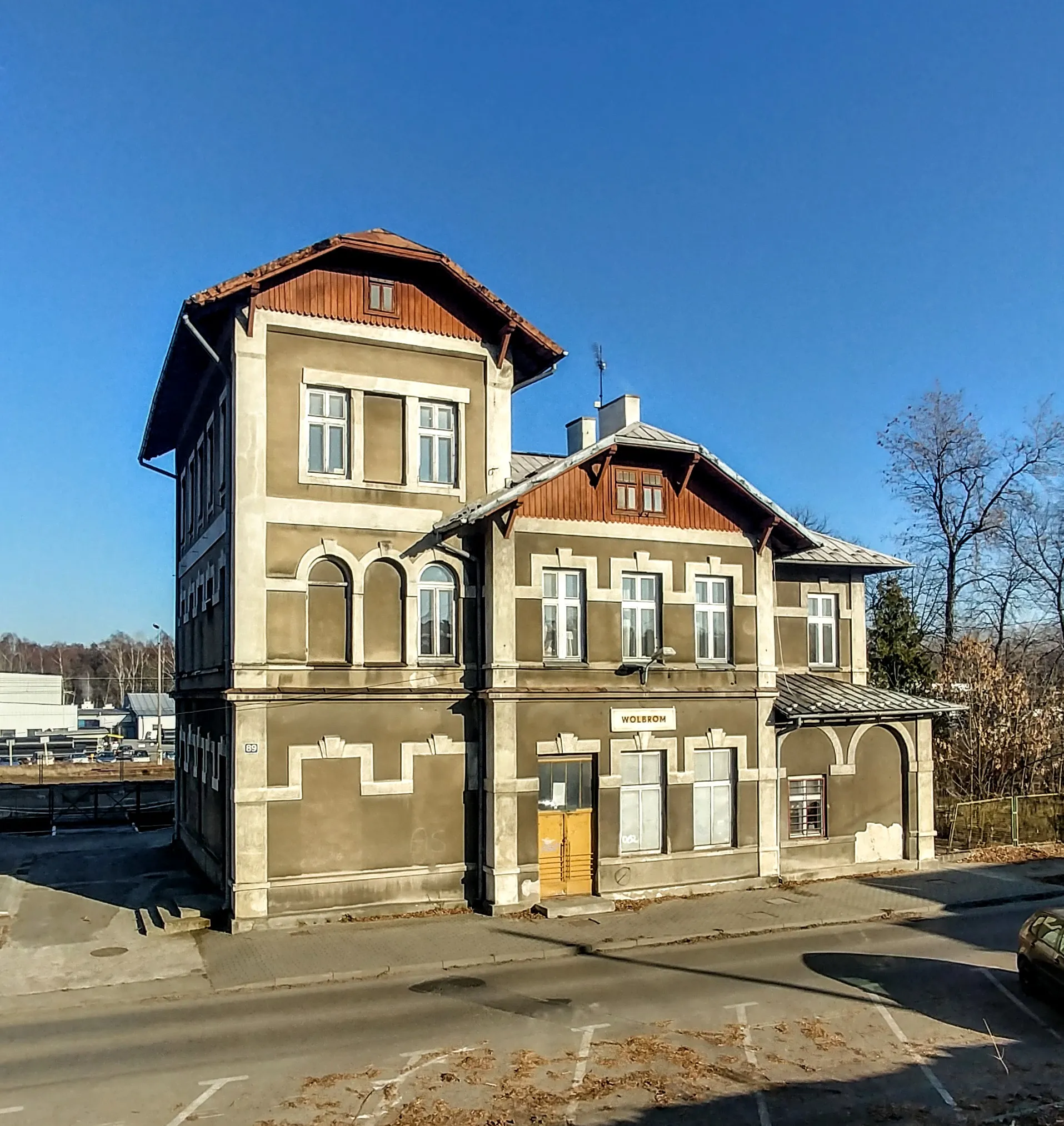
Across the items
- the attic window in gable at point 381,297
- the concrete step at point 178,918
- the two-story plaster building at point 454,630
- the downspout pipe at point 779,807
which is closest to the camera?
the concrete step at point 178,918

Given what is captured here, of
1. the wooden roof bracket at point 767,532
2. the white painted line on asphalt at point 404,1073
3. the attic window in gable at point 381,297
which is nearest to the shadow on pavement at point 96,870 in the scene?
the white painted line on asphalt at point 404,1073

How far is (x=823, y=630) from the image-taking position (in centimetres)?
2597

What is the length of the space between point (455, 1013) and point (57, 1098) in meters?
4.77

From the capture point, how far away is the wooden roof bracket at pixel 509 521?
64.1 feet

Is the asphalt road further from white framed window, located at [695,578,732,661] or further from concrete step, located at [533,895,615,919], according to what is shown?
white framed window, located at [695,578,732,661]

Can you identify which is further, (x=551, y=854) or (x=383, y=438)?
(x=551, y=854)

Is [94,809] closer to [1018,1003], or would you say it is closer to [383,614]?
[383,614]

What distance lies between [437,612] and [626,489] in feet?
15.5

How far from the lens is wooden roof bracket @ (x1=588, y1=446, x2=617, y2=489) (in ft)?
67.8

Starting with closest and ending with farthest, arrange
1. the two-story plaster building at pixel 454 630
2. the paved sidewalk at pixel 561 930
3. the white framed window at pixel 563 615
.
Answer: the paved sidewalk at pixel 561 930
the two-story plaster building at pixel 454 630
the white framed window at pixel 563 615

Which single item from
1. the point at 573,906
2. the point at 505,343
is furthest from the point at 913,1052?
the point at 505,343

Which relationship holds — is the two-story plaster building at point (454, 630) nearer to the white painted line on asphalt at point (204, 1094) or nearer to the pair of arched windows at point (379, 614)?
the pair of arched windows at point (379, 614)

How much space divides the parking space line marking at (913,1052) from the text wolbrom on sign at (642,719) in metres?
7.28

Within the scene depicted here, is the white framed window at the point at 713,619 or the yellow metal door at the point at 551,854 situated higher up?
the white framed window at the point at 713,619
